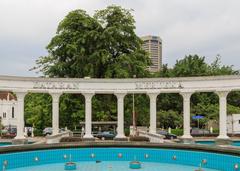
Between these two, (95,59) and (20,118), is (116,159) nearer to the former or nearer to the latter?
(20,118)

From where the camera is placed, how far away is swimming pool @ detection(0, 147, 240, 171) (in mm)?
20000

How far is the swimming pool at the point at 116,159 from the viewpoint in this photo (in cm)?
2000

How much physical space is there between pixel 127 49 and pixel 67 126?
13002 millimetres

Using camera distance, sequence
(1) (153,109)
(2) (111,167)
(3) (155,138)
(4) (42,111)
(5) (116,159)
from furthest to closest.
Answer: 1. (4) (42,111)
2. (1) (153,109)
3. (3) (155,138)
4. (5) (116,159)
5. (2) (111,167)

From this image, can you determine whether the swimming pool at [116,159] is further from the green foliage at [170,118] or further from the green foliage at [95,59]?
the green foliage at [170,118]

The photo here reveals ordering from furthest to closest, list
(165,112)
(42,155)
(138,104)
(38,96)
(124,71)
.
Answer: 1. (165,112)
2. (38,96)
3. (138,104)
4. (124,71)
5. (42,155)

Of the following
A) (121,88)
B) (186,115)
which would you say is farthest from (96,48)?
(186,115)

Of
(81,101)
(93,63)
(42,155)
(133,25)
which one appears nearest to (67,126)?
(81,101)

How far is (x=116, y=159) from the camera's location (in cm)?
2392

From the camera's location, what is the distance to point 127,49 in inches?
1746

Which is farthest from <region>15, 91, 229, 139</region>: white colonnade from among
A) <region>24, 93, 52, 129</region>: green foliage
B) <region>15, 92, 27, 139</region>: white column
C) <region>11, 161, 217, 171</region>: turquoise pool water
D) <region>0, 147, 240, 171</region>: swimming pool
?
<region>24, 93, 52, 129</region>: green foliage

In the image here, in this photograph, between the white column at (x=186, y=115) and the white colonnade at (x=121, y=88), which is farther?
the white column at (x=186, y=115)

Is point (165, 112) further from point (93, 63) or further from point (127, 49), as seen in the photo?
point (93, 63)

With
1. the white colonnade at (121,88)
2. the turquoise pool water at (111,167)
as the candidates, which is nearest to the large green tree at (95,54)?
the white colonnade at (121,88)
